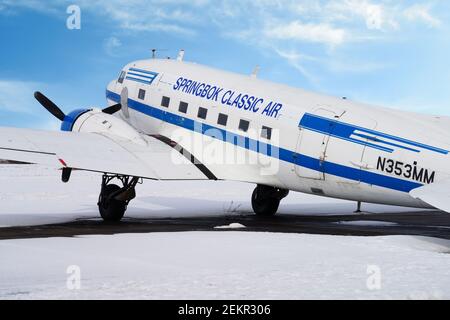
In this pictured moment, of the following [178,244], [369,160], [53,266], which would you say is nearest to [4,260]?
[53,266]

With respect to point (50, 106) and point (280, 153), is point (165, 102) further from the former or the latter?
point (280, 153)

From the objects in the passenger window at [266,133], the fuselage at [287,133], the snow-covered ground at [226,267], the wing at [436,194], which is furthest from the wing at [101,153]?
the wing at [436,194]

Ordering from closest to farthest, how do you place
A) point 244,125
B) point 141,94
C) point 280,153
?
point 280,153 → point 244,125 → point 141,94

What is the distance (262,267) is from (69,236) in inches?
203

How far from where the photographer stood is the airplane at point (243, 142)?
1348cm

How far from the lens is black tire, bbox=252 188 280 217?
1944 cm

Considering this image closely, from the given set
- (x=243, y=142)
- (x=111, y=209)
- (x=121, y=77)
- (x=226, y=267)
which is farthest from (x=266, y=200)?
(x=226, y=267)

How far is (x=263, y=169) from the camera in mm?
16297

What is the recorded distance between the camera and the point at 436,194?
11.4 metres

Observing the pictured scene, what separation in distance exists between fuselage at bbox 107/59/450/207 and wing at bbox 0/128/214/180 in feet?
2.14

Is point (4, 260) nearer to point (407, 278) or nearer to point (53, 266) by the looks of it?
point (53, 266)

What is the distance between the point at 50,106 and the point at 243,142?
6789 millimetres

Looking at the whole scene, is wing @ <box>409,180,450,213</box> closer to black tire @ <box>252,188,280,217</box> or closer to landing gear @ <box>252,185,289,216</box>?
landing gear @ <box>252,185,289,216</box>

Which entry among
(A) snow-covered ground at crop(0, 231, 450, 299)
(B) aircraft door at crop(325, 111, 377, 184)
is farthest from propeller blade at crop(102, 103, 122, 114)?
(A) snow-covered ground at crop(0, 231, 450, 299)
